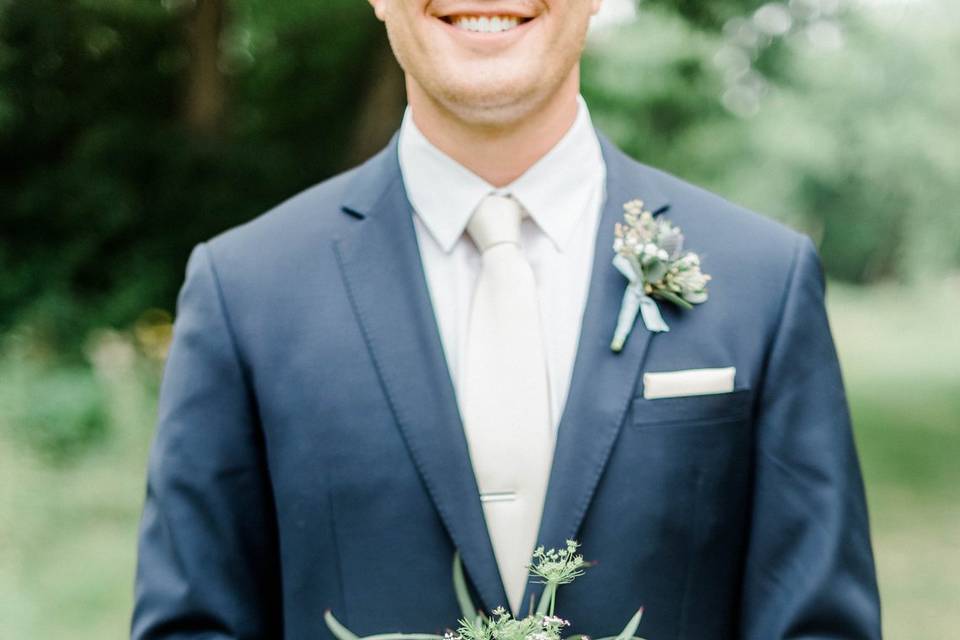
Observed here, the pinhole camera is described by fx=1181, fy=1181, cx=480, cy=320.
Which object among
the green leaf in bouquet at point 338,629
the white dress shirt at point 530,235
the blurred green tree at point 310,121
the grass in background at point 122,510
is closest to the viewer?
the green leaf in bouquet at point 338,629

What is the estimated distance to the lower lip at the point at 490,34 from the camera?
6.77ft

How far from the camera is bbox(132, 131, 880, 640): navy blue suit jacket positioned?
207 cm

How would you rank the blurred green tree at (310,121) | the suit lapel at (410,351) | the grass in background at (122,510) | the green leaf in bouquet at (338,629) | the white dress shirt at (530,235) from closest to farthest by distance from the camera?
the green leaf in bouquet at (338,629) → the suit lapel at (410,351) → the white dress shirt at (530,235) → the grass in background at (122,510) → the blurred green tree at (310,121)

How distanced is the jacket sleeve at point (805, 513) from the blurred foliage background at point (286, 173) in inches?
189

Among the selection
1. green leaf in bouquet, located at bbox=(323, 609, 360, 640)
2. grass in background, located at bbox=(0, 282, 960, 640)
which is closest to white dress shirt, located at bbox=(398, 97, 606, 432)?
green leaf in bouquet, located at bbox=(323, 609, 360, 640)

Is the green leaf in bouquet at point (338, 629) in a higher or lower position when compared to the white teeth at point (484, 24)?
lower

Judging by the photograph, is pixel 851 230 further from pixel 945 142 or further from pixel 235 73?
pixel 235 73

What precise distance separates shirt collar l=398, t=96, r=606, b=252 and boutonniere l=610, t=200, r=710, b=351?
0.11m

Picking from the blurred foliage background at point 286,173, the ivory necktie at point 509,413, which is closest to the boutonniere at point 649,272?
the ivory necktie at point 509,413

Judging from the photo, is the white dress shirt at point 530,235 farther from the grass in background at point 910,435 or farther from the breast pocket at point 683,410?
the grass in background at point 910,435

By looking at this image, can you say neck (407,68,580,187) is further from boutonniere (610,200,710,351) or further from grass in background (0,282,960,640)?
grass in background (0,282,960,640)

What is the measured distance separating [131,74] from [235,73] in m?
0.92

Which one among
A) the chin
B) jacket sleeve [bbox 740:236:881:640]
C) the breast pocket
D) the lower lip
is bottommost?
jacket sleeve [bbox 740:236:881:640]

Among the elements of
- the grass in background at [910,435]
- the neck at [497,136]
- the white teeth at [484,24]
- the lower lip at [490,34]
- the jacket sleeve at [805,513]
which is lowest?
the grass in background at [910,435]
